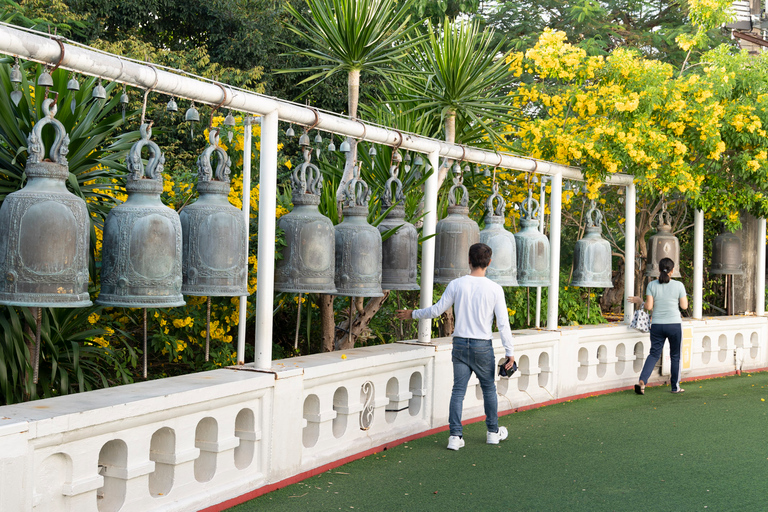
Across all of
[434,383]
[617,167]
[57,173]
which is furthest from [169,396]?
[617,167]

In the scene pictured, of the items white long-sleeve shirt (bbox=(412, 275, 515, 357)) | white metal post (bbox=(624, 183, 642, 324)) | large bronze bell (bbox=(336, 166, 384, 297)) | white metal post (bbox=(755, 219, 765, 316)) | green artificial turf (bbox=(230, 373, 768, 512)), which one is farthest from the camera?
white metal post (bbox=(755, 219, 765, 316))

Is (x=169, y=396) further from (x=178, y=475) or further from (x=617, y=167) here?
(x=617, y=167)

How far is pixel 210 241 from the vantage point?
4176 millimetres

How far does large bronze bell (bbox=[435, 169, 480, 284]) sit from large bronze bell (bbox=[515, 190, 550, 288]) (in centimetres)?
76

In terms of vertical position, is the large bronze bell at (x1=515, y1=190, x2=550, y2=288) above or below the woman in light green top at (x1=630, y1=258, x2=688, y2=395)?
above

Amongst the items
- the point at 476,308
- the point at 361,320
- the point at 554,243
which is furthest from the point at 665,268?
the point at 476,308

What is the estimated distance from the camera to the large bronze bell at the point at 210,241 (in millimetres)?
4172

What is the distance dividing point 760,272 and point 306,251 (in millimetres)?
8271

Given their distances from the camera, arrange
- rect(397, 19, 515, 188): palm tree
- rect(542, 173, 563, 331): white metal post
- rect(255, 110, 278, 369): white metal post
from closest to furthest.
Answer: rect(255, 110, 278, 369): white metal post
rect(397, 19, 515, 188): palm tree
rect(542, 173, 563, 331): white metal post

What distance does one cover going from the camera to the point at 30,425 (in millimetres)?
3271

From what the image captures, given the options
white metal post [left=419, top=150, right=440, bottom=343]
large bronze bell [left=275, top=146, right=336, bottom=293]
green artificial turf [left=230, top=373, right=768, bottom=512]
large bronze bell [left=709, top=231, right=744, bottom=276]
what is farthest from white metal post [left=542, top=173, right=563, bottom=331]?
large bronze bell [left=709, top=231, right=744, bottom=276]

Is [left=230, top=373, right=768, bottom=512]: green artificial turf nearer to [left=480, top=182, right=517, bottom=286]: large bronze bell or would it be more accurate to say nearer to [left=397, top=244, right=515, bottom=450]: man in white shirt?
[left=397, top=244, right=515, bottom=450]: man in white shirt

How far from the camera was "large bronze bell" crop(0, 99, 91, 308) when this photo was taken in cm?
332

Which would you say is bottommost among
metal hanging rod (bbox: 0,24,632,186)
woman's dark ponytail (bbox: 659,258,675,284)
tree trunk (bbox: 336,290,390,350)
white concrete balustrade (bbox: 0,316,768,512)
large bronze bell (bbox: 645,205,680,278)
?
white concrete balustrade (bbox: 0,316,768,512)
